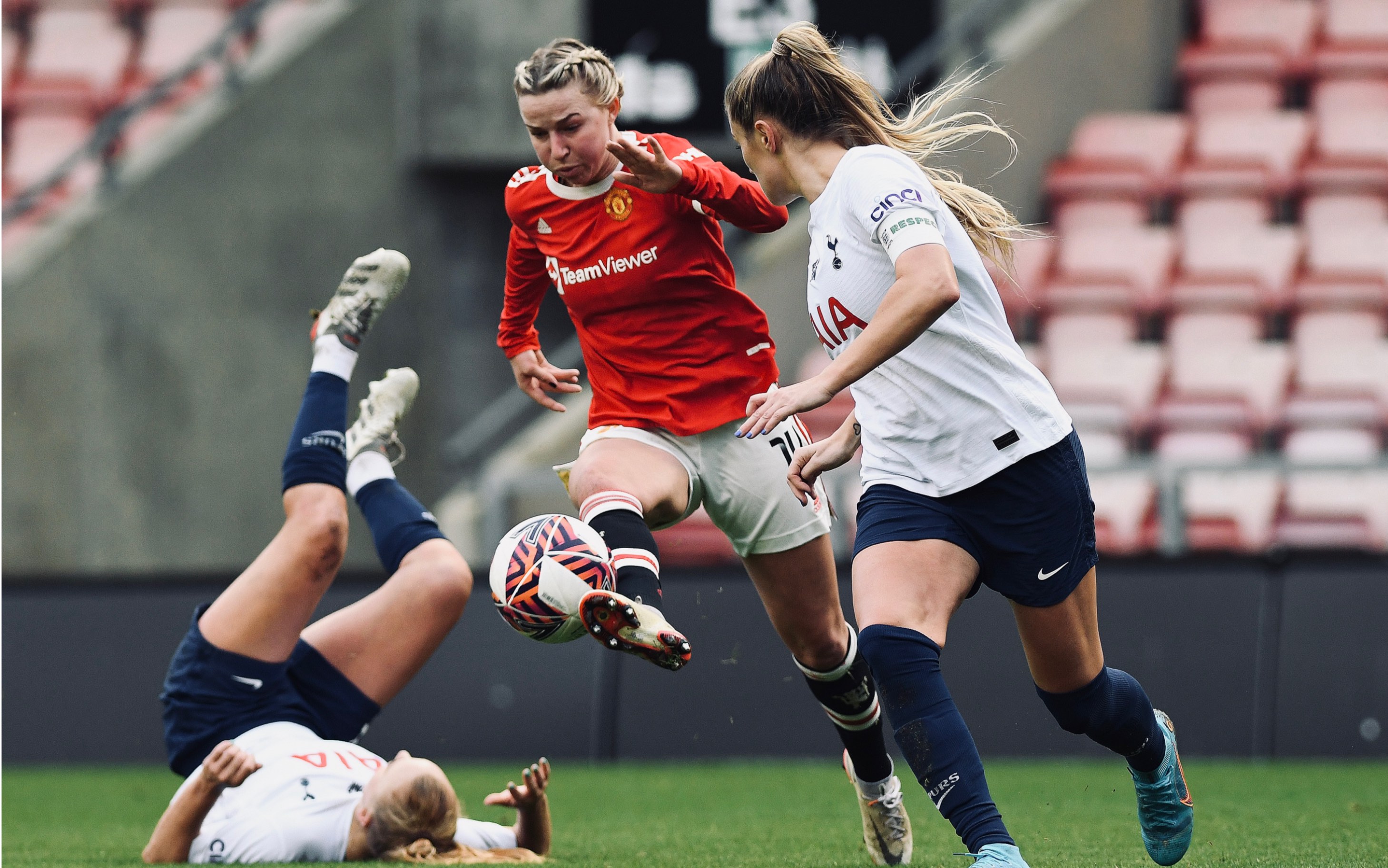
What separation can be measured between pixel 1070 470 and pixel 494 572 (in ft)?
4.78

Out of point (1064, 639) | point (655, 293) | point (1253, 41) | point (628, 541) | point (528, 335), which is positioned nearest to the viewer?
point (1064, 639)

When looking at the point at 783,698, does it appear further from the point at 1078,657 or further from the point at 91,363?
the point at 91,363

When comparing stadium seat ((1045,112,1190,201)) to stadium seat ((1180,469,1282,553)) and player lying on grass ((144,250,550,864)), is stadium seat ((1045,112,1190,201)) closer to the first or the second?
stadium seat ((1180,469,1282,553))

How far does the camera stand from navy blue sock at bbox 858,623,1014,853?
149 inches

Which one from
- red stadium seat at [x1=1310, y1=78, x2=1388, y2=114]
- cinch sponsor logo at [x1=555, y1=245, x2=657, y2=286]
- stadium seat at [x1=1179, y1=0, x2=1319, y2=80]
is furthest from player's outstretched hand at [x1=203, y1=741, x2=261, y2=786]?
stadium seat at [x1=1179, y1=0, x2=1319, y2=80]

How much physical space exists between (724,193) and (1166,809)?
204 cm

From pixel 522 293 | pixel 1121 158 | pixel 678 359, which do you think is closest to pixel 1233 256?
pixel 1121 158

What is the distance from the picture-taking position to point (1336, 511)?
8922 millimetres

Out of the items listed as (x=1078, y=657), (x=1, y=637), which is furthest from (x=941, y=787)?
(x=1, y=637)

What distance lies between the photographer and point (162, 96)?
12367mm

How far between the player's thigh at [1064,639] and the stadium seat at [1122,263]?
7.55 metres

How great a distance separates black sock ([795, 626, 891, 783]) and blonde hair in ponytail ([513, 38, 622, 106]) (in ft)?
5.94

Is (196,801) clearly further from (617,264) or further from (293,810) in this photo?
(617,264)

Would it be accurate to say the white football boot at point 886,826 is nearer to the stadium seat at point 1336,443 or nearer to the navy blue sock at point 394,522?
the navy blue sock at point 394,522
